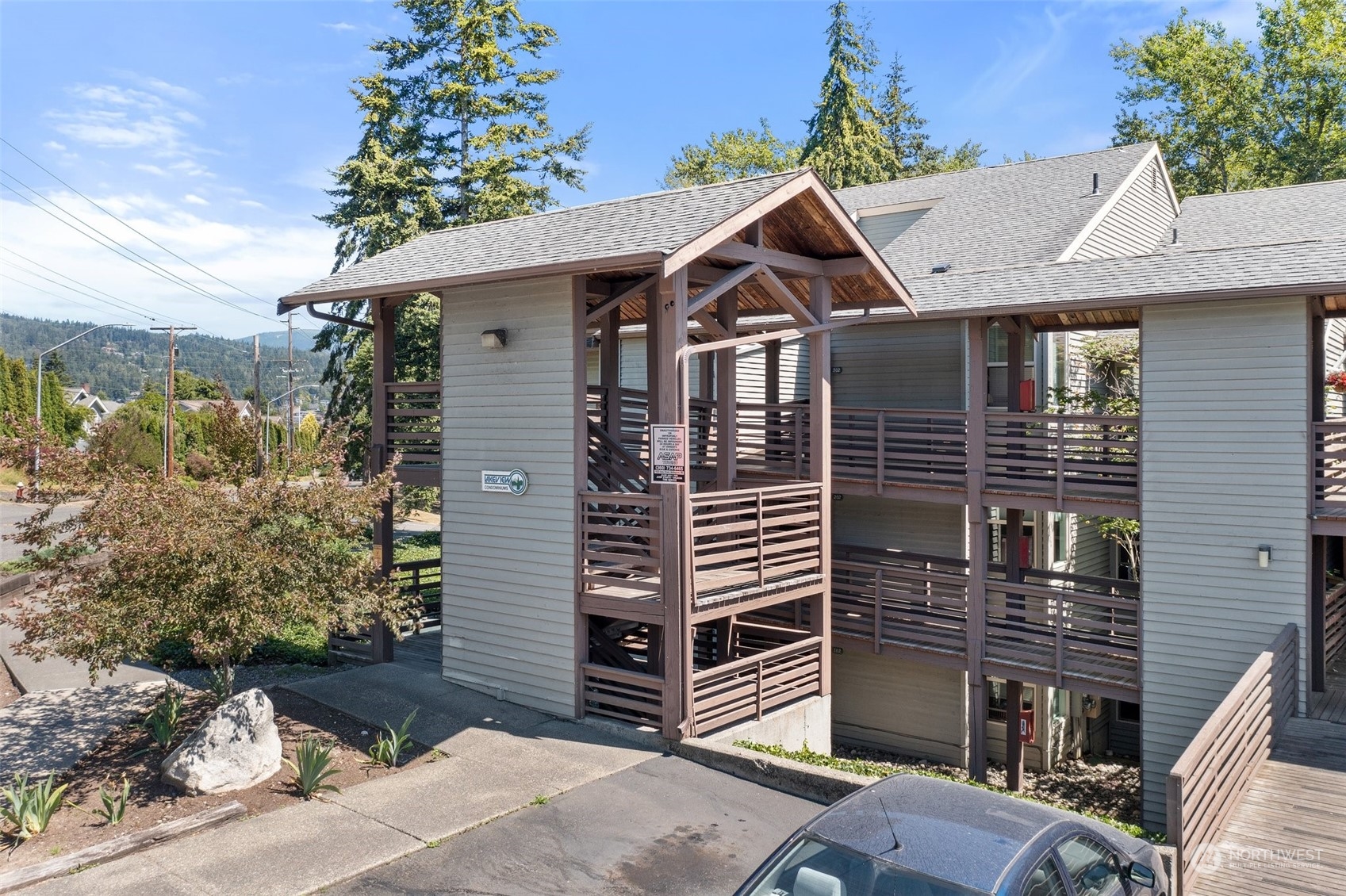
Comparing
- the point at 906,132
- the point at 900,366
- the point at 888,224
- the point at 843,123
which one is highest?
the point at 906,132

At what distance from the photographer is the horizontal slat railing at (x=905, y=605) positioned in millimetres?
13508

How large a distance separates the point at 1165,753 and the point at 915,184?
14206 millimetres

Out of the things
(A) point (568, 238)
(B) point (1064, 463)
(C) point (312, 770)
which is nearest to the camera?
(C) point (312, 770)

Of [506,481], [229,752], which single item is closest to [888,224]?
[506,481]

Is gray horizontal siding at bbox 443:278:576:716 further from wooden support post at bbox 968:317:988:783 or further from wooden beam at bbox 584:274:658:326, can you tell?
wooden support post at bbox 968:317:988:783

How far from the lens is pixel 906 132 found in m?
49.5

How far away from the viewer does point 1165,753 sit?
11.5 m

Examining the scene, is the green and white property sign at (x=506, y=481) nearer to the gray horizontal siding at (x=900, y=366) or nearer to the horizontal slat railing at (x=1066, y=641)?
the gray horizontal siding at (x=900, y=366)

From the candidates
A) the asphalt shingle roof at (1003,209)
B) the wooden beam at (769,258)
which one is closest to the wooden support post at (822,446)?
the wooden beam at (769,258)

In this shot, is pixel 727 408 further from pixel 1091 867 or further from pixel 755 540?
pixel 1091 867

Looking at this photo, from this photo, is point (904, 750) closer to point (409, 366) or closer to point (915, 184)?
point (915, 184)

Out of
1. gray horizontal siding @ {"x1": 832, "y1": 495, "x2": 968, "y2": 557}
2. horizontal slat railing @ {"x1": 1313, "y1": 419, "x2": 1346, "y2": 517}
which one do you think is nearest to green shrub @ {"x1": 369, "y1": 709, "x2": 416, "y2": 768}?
gray horizontal siding @ {"x1": 832, "y1": 495, "x2": 968, "y2": 557}

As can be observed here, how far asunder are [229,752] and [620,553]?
423 centimetres

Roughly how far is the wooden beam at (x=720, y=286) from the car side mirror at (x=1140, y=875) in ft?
21.3
